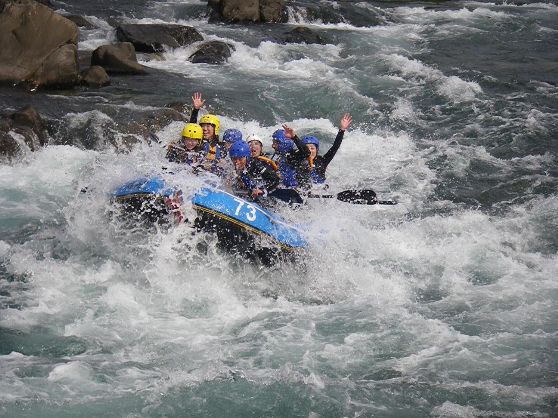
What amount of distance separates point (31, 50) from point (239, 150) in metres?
7.16

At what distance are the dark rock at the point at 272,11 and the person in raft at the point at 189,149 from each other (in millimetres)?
13252

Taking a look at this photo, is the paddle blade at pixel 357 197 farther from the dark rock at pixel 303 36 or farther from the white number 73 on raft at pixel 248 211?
the dark rock at pixel 303 36

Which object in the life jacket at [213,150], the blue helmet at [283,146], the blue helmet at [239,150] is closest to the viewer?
the blue helmet at [239,150]

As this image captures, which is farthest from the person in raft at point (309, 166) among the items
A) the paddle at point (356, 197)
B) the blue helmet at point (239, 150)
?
the blue helmet at point (239, 150)

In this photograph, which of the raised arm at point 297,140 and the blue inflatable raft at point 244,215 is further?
the raised arm at point 297,140

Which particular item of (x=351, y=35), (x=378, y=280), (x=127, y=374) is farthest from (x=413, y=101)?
(x=127, y=374)

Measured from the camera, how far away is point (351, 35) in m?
20.7

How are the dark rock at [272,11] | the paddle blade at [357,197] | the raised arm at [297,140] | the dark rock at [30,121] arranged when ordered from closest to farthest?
the raised arm at [297,140]
the paddle blade at [357,197]
the dark rock at [30,121]
the dark rock at [272,11]

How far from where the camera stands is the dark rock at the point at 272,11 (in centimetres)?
2141

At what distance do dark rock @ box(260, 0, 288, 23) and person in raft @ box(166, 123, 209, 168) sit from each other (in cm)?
1325

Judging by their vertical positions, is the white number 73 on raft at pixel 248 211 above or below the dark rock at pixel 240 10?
above

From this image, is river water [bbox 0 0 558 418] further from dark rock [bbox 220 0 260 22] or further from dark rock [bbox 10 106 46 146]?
dark rock [bbox 220 0 260 22]

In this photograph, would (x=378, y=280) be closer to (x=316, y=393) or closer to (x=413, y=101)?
(x=316, y=393)

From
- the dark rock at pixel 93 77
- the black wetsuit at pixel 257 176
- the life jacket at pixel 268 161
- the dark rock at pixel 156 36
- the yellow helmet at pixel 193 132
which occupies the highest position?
the yellow helmet at pixel 193 132
